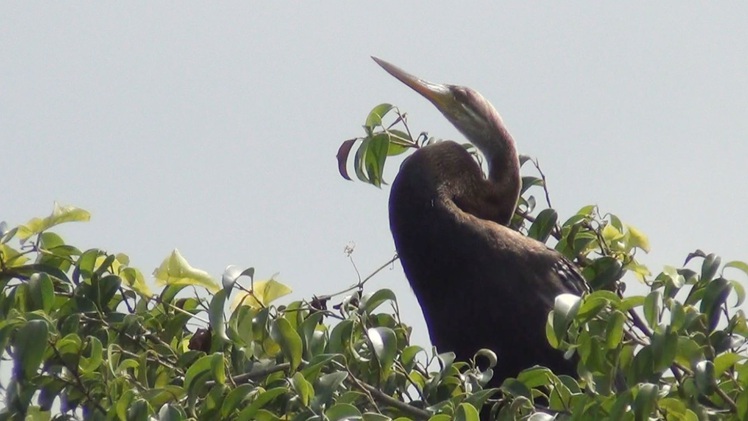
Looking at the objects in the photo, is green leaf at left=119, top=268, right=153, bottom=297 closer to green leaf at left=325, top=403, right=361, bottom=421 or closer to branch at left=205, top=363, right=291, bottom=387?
branch at left=205, top=363, right=291, bottom=387

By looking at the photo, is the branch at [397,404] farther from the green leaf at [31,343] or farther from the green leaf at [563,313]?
the green leaf at [31,343]

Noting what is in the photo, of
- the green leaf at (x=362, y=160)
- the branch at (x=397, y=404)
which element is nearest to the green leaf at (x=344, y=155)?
the green leaf at (x=362, y=160)

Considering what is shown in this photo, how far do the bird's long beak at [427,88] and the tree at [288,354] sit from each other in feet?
5.71

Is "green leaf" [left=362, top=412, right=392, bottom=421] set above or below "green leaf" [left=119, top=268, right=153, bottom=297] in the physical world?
below

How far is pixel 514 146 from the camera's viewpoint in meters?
4.50

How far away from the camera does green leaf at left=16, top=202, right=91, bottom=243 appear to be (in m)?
2.65

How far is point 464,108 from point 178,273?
2.14 m

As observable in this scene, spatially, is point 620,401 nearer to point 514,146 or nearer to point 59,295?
point 59,295

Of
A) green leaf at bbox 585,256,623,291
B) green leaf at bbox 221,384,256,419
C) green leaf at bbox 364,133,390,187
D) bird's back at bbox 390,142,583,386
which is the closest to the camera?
green leaf at bbox 221,384,256,419

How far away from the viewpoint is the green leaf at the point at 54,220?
265 centimetres

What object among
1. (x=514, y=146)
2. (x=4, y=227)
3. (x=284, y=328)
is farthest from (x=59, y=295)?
(x=514, y=146)

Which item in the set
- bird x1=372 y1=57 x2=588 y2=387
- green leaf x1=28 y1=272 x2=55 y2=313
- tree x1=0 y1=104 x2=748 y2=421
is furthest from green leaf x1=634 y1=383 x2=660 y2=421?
bird x1=372 y1=57 x2=588 y2=387

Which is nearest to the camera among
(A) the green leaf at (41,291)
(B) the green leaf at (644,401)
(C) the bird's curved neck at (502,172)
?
(B) the green leaf at (644,401)

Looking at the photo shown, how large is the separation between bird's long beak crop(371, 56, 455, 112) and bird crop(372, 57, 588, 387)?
0.70 metres
